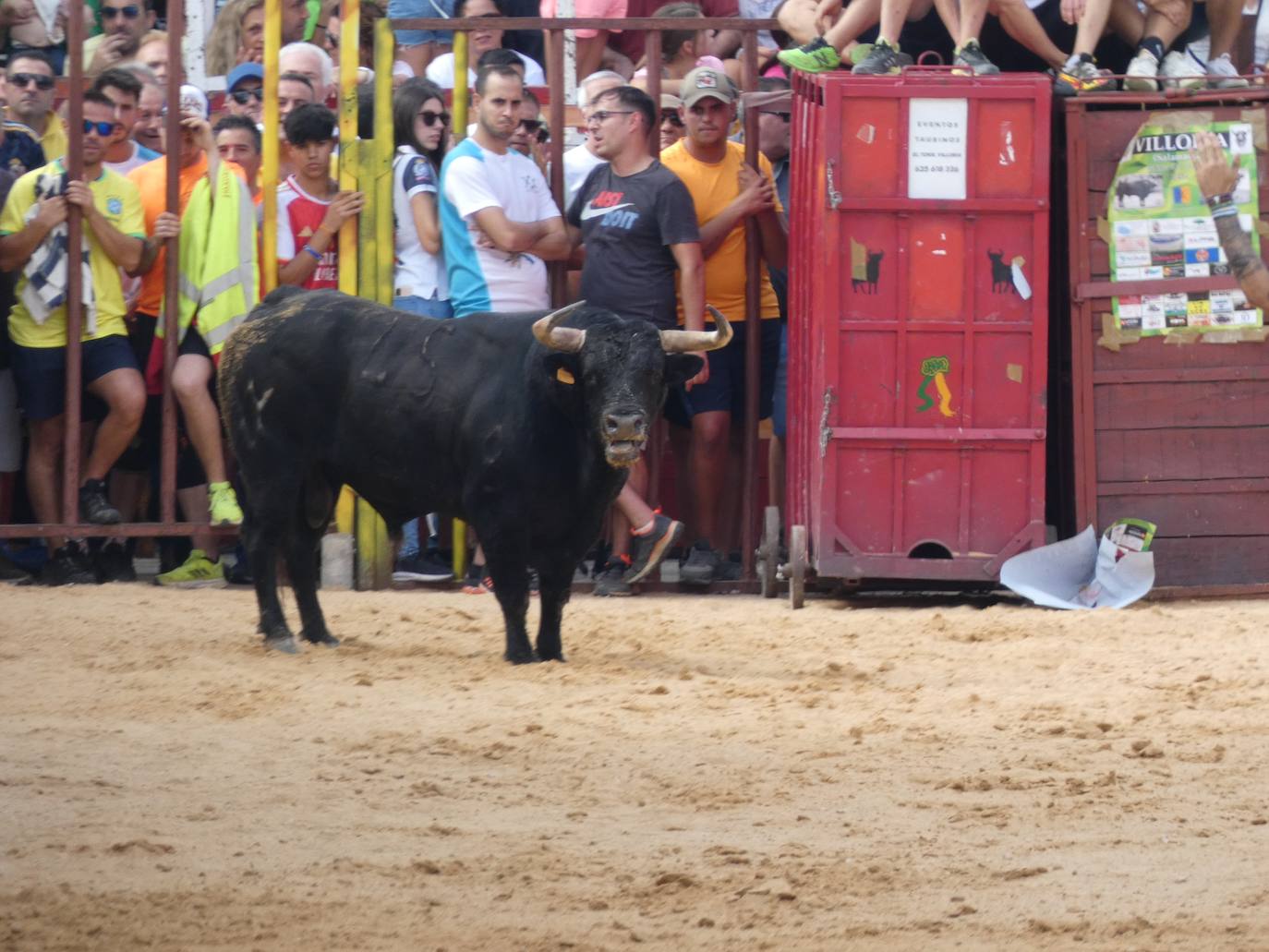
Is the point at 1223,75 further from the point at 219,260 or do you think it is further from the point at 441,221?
the point at 219,260

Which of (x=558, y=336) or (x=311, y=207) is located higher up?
(x=311, y=207)

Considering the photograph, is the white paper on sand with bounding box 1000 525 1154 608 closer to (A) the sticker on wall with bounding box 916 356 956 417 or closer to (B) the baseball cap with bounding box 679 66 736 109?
(A) the sticker on wall with bounding box 916 356 956 417

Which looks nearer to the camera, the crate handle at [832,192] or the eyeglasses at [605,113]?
the crate handle at [832,192]

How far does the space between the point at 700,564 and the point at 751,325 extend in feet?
4.11

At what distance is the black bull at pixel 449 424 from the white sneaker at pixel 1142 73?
2915 mm

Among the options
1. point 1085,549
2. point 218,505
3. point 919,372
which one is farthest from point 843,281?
point 218,505

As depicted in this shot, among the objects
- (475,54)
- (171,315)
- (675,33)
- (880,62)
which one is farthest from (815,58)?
(171,315)

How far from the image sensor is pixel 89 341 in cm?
1105

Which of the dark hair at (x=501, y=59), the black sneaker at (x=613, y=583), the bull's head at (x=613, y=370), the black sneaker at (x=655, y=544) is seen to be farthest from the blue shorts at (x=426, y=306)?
the bull's head at (x=613, y=370)

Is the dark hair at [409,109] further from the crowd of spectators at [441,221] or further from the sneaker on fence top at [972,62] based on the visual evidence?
the sneaker on fence top at [972,62]

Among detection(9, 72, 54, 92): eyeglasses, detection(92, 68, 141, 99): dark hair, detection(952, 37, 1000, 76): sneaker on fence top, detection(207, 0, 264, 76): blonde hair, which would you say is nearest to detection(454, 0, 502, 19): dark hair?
detection(207, 0, 264, 76): blonde hair

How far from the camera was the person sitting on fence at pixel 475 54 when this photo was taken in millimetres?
12143

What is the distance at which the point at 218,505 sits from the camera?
36.3ft

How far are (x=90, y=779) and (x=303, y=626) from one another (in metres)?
2.87
